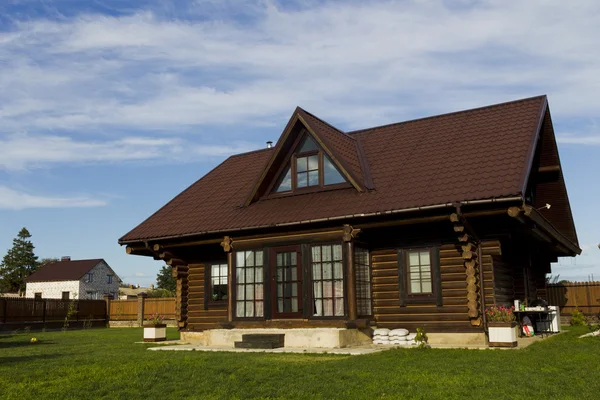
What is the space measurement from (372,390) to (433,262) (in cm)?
706

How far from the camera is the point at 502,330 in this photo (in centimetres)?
1269

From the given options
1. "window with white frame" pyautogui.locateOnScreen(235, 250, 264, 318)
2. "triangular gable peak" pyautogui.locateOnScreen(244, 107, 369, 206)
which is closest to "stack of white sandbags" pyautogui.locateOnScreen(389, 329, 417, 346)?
"window with white frame" pyautogui.locateOnScreen(235, 250, 264, 318)

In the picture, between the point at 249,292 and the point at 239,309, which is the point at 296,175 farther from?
the point at 239,309

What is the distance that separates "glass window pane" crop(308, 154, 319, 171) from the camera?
55.3ft

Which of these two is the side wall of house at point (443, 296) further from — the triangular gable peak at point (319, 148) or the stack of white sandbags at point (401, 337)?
the triangular gable peak at point (319, 148)

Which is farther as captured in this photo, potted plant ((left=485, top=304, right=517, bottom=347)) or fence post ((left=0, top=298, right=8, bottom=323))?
fence post ((left=0, top=298, right=8, bottom=323))

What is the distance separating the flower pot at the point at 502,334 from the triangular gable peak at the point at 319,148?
4.79 metres

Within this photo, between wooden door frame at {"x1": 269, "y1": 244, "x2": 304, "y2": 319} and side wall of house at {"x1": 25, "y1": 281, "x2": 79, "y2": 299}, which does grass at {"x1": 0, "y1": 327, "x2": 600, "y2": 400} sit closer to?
wooden door frame at {"x1": 269, "y1": 244, "x2": 304, "y2": 319}

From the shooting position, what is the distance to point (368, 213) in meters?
14.1

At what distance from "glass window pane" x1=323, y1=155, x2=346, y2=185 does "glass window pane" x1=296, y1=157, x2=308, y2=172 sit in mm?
635

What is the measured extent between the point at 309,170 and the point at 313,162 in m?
0.26

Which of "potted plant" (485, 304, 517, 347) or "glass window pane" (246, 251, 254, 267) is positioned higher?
"glass window pane" (246, 251, 254, 267)

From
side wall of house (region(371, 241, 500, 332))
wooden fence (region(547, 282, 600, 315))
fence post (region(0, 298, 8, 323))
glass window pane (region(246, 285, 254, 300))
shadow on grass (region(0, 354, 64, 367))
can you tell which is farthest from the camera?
fence post (region(0, 298, 8, 323))

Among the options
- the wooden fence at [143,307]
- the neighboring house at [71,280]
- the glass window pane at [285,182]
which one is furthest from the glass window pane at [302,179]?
the neighboring house at [71,280]
